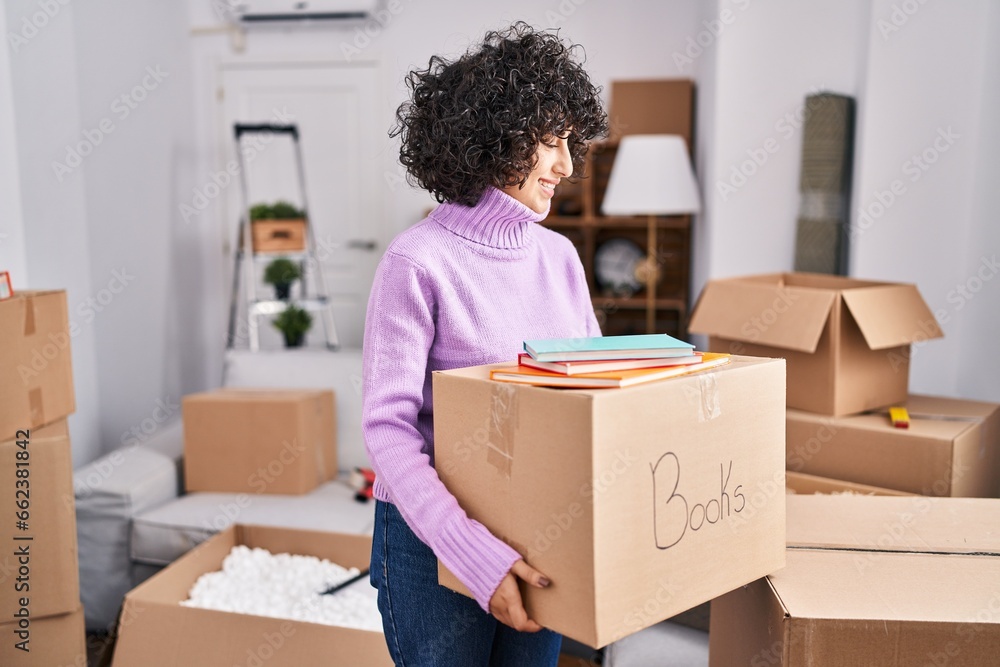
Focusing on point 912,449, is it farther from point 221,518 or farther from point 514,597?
point 221,518

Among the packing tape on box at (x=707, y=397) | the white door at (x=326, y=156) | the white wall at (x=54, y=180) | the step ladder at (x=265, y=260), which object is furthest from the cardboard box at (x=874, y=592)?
the white door at (x=326, y=156)

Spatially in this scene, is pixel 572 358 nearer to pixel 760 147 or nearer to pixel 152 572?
pixel 152 572

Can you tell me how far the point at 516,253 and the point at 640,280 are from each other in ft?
8.24

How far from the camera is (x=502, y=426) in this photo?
2.73 feet

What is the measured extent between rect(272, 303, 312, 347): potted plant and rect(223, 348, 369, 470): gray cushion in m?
0.62

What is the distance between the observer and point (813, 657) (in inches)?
34.0

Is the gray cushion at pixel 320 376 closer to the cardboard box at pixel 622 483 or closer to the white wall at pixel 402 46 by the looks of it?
the white wall at pixel 402 46

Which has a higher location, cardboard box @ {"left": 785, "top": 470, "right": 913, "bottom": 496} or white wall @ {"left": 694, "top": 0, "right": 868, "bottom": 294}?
white wall @ {"left": 694, "top": 0, "right": 868, "bottom": 294}

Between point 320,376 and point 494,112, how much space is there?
6.31ft

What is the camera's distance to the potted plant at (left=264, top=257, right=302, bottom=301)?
3.59m

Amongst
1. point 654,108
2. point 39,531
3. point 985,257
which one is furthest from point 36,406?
point 654,108

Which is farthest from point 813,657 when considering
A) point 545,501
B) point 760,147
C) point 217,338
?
point 217,338

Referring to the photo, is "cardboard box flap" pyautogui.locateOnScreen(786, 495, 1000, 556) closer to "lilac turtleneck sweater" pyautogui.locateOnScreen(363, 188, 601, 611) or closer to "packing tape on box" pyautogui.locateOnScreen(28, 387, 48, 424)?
"lilac turtleneck sweater" pyautogui.locateOnScreen(363, 188, 601, 611)

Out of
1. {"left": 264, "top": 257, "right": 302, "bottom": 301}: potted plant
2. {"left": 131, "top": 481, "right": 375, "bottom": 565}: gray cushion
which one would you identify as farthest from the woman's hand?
{"left": 264, "top": 257, "right": 302, "bottom": 301}: potted plant
